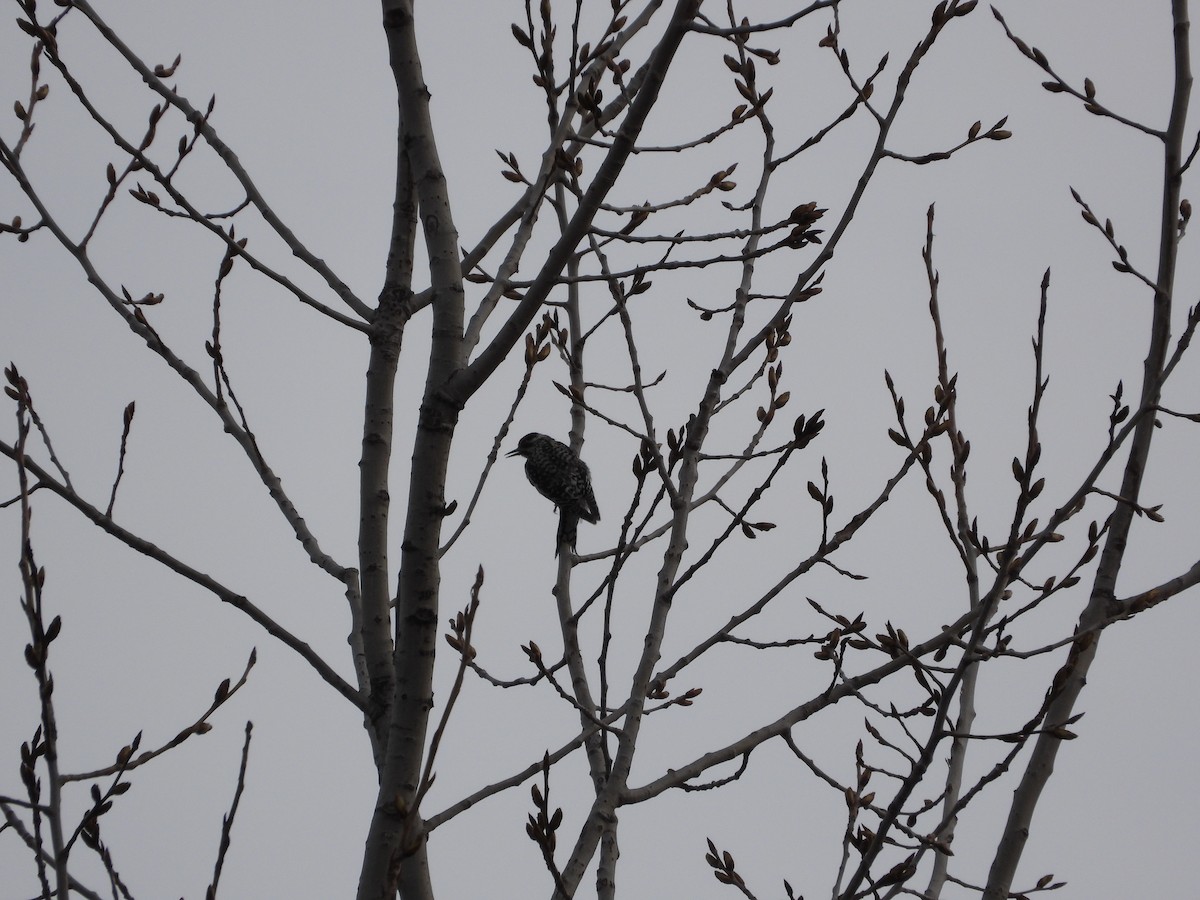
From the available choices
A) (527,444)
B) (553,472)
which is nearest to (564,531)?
(553,472)

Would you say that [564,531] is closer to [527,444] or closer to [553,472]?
[553,472]

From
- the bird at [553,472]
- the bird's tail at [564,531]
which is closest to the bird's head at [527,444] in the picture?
the bird at [553,472]

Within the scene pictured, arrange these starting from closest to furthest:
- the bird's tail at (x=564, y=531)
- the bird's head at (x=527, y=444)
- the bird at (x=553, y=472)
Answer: the bird's tail at (x=564, y=531) < the bird at (x=553, y=472) < the bird's head at (x=527, y=444)

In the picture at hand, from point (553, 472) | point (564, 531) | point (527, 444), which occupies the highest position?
point (527, 444)

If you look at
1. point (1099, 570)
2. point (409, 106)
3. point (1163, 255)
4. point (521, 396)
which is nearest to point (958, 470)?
point (1099, 570)

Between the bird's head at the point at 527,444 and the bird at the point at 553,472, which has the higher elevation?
the bird's head at the point at 527,444

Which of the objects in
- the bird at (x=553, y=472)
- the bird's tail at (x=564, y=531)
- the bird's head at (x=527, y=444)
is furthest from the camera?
the bird's head at (x=527, y=444)

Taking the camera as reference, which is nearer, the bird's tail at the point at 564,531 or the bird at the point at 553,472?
the bird's tail at the point at 564,531

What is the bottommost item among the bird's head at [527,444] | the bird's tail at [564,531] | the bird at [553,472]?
Answer: the bird's tail at [564,531]

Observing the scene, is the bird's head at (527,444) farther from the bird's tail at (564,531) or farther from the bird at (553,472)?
the bird's tail at (564,531)

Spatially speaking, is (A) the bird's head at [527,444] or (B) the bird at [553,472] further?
(A) the bird's head at [527,444]

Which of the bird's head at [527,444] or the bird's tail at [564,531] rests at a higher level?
the bird's head at [527,444]

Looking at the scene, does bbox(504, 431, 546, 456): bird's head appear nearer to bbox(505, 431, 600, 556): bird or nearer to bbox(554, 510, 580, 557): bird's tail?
bbox(505, 431, 600, 556): bird

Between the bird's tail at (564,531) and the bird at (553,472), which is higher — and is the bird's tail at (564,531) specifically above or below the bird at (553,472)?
below
